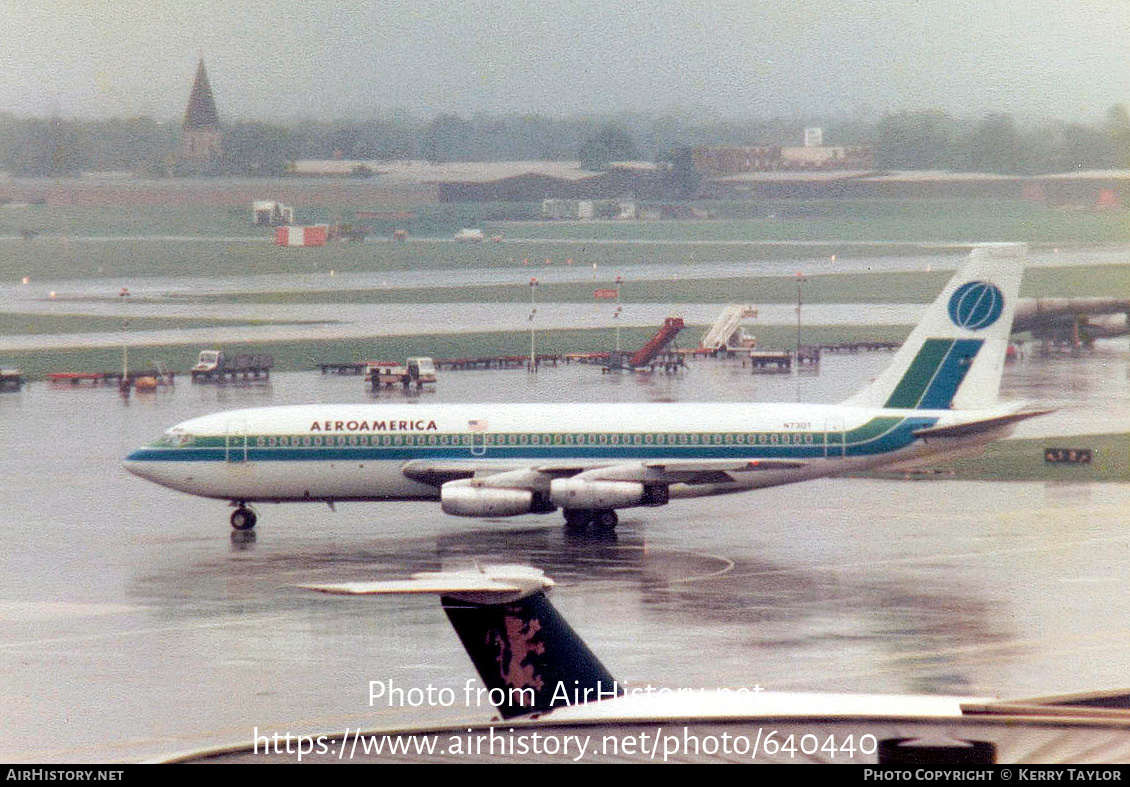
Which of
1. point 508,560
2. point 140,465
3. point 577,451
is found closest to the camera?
point 508,560

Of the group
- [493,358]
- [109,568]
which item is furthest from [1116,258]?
[109,568]

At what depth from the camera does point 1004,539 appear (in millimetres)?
57906

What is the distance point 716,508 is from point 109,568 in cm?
2204

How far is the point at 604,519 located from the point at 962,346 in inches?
509

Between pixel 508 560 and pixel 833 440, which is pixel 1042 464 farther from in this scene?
pixel 508 560

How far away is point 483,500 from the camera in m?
57.2

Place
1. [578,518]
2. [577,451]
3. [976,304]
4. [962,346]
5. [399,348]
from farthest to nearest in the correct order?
[399,348] < [976,304] < [962,346] < [577,451] < [578,518]

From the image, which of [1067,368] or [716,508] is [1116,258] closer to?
[1067,368]

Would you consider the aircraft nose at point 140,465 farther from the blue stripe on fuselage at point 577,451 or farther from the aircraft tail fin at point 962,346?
the aircraft tail fin at point 962,346

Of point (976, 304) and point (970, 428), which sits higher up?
point (976, 304)

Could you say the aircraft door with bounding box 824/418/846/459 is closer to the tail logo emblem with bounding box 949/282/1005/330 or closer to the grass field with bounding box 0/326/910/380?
the tail logo emblem with bounding box 949/282/1005/330

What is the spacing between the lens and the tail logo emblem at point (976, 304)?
203 feet

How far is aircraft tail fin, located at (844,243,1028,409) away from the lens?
60344 millimetres

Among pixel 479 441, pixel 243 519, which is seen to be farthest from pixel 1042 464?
pixel 243 519
